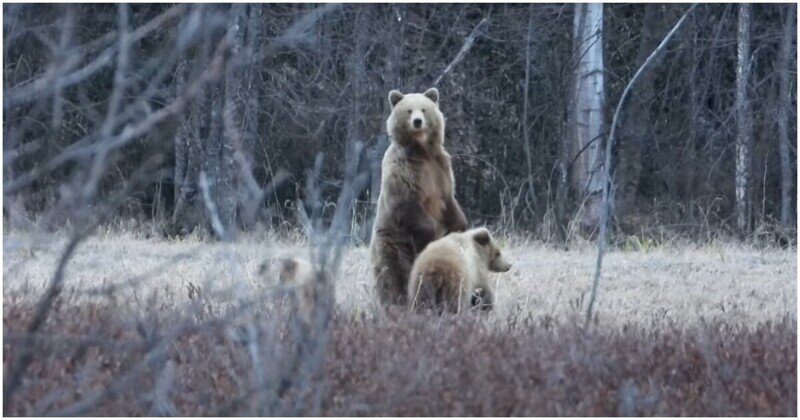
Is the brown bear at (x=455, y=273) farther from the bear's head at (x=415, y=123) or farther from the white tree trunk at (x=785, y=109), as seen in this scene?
the white tree trunk at (x=785, y=109)

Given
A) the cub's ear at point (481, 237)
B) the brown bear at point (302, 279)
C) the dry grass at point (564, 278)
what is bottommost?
the dry grass at point (564, 278)

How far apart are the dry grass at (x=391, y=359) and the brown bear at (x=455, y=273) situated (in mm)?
284

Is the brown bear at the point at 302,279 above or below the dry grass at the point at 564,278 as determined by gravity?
above

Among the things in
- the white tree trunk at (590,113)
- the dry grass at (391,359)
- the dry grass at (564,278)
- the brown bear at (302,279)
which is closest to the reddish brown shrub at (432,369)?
the dry grass at (391,359)

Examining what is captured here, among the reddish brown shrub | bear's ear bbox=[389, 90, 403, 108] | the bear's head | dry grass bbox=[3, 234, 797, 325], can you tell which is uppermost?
bear's ear bbox=[389, 90, 403, 108]

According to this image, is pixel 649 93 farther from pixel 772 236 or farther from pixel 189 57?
pixel 189 57

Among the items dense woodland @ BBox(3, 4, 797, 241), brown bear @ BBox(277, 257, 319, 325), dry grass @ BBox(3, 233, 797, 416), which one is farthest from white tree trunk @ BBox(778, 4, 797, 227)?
brown bear @ BBox(277, 257, 319, 325)

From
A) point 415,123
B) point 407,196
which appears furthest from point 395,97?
point 407,196

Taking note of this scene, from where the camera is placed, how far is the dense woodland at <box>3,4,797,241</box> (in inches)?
658

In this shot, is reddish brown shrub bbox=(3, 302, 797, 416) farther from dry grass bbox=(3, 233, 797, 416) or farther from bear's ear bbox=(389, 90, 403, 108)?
bear's ear bbox=(389, 90, 403, 108)

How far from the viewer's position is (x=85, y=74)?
11.5 feet

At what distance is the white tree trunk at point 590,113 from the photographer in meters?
15.8

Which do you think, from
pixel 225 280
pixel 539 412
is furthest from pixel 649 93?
pixel 539 412

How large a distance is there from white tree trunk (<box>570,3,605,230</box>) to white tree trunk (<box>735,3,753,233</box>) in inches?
145
